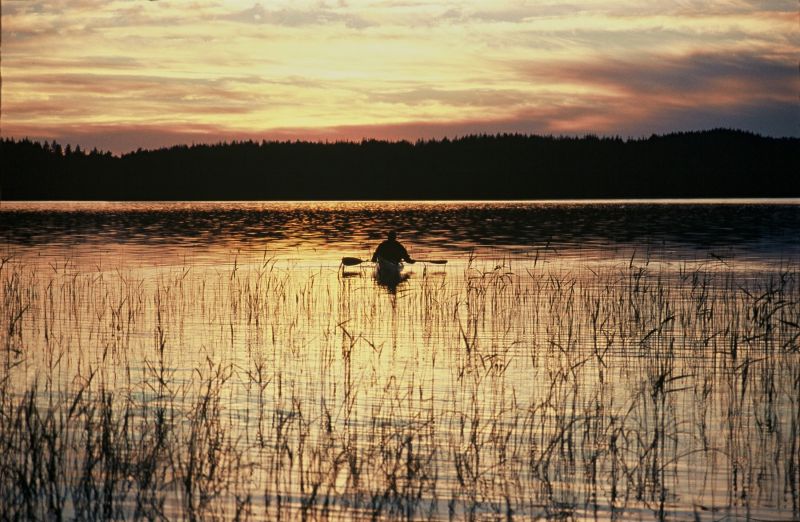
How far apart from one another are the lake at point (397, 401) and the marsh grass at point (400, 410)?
0.14 ft

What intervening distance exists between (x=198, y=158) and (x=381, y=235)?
15006cm

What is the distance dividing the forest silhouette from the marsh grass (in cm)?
15173

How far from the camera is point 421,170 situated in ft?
633

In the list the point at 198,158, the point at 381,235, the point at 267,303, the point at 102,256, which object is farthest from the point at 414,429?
the point at 198,158

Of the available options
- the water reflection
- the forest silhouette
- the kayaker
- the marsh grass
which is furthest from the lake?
the forest silhouette

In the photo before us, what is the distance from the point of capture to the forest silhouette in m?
170

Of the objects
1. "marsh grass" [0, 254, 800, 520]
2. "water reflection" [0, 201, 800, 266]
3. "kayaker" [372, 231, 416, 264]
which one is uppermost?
"kayaker" [372, 231, 416, 264]

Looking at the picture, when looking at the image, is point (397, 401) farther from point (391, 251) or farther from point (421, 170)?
point (421, 170)

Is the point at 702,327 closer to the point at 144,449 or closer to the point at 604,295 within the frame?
the point at 604,295

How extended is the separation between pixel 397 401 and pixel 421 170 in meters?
183

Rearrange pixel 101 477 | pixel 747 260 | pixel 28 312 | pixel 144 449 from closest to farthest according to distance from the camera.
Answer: pixel 101 477 < pixel 144 449 < pixel 28 312 < pixel 747 260

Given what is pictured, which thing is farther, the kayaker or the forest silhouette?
the forest silhouette

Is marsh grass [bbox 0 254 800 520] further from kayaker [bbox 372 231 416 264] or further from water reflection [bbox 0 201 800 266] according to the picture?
water reflection [bbox 0 201 800 266]

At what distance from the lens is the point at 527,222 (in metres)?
63.8
